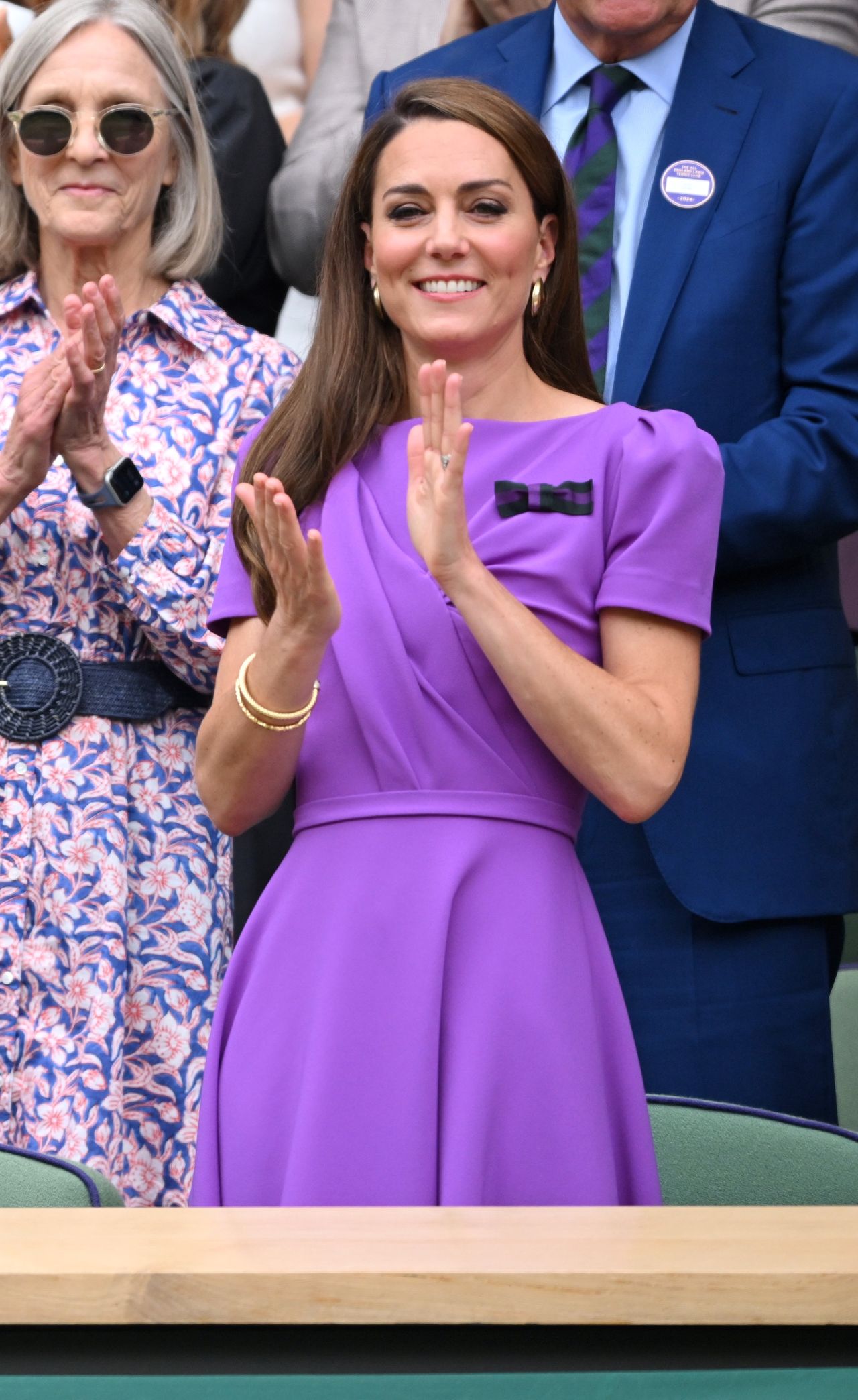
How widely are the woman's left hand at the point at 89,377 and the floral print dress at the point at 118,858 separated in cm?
10

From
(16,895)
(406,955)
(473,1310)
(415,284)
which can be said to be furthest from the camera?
(16,895)

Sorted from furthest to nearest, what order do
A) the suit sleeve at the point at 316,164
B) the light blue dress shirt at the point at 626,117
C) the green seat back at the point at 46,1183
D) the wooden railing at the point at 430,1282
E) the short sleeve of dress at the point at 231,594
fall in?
1. the suit sleeve at the point at 316,164
2. the light blue dress shirt at the point at 626,117
3. the short sleeve of dress at the point at 231,594
4. the green seat back at the point at 46,1183
5. the wooden railing at the point at 430,1282

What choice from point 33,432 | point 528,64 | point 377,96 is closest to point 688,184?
point 528,64

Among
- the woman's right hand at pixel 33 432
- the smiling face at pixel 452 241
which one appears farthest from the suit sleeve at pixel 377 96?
the smiling face at pixel 452 241

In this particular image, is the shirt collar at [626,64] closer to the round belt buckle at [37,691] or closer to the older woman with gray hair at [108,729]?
the older woman with gray hair at [108,729]

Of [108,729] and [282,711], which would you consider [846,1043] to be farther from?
[282,711]

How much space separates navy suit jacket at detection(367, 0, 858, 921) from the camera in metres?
2.56

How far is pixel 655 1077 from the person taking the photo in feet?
8.63

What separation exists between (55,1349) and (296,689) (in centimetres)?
90

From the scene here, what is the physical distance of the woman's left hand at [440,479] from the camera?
1797 millimetres

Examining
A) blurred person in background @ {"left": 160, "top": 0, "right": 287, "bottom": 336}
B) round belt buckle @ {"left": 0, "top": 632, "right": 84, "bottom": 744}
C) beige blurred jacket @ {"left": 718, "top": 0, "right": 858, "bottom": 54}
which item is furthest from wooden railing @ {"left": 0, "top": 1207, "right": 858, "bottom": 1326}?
beige blurred jacket @ {"left": 718, "top": 0, "right": 858, "bottom": 54}

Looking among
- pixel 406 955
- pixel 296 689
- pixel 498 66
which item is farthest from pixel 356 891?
pixel 498 66

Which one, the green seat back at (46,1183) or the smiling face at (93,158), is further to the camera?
the smiling face at (93,158)

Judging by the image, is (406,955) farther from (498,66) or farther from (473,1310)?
(498,66)
